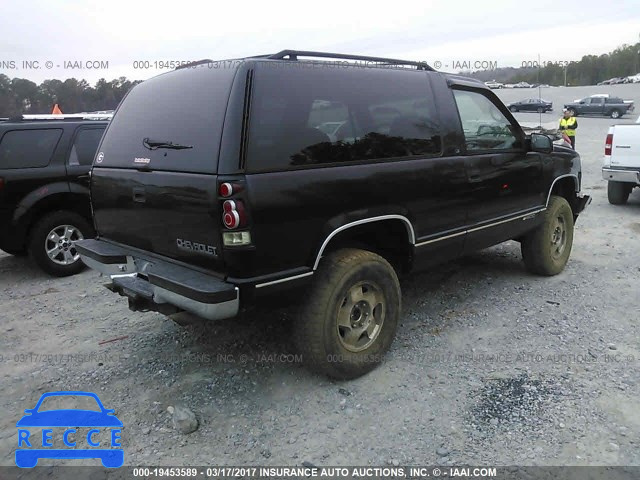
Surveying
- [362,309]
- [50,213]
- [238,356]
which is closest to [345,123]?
[362,309]

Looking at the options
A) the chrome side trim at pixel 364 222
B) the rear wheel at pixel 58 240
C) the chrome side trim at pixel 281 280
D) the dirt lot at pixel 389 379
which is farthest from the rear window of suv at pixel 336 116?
the rear wheel at pixel 58 240

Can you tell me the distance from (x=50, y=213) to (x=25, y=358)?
2.59 metres

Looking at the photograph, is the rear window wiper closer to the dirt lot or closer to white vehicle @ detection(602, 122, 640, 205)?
the dirt lot

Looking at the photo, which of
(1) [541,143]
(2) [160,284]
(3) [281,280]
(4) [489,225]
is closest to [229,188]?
(3) [281,280]

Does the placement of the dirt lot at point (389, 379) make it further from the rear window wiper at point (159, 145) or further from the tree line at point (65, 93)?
the tree line at point (65, 93)

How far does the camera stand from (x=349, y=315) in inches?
136

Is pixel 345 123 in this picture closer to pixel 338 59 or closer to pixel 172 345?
pixel 338 59

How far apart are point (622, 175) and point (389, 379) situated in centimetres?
724

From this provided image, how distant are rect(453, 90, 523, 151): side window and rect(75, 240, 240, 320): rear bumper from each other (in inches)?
97.6

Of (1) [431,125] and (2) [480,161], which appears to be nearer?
(1) [431,125]

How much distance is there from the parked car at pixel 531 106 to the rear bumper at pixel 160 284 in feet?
134

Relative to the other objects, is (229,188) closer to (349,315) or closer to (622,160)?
(349,315)

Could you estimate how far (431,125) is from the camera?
12.9ft

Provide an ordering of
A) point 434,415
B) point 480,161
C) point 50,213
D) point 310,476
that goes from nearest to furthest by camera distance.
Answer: point 310,476, point 434,415, point 480,161, point 50,213
